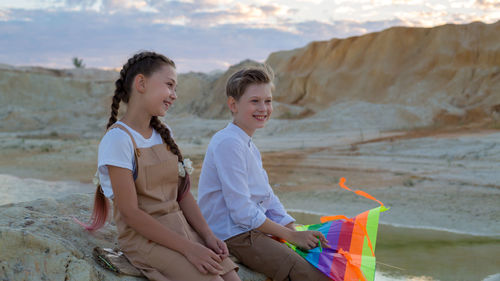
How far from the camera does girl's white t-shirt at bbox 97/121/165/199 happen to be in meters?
2.37

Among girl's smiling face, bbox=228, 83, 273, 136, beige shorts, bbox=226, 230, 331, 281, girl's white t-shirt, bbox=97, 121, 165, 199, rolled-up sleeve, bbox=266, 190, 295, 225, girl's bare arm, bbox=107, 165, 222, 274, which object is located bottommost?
beige shorts, bbox=226, 230, 331, 281

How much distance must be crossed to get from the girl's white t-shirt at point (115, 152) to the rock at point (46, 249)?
1.19 ft

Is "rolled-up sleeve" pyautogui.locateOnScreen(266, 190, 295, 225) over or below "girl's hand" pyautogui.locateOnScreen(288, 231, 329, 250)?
over

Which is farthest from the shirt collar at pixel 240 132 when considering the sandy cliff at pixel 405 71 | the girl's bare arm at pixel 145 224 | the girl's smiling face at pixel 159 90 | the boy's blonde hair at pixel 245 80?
the sandy cliff at pixel 405 71

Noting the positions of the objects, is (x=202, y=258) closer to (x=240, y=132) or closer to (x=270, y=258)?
(x=270, y=258)

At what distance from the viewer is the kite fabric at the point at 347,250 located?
9.34 ft

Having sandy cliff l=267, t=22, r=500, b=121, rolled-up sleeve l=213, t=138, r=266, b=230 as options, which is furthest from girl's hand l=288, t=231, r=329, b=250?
sandy cliff l=267, t=22, r=500, b=121

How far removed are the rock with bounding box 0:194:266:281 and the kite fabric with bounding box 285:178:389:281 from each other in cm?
39

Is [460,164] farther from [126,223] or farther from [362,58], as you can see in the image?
[362,58]

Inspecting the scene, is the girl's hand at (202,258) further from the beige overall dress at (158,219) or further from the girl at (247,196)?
the girl at (247,196)

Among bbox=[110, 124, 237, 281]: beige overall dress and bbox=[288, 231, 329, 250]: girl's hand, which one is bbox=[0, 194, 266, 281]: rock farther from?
bbox=[288, 231, 329, 250]: girl's hand

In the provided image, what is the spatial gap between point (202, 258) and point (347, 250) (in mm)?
1070

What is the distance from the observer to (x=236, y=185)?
2904 millimetres


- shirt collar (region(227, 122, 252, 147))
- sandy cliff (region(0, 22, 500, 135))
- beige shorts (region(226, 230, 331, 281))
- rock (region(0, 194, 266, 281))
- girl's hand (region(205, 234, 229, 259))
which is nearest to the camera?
rock (region(0, 194, 266, 281))
